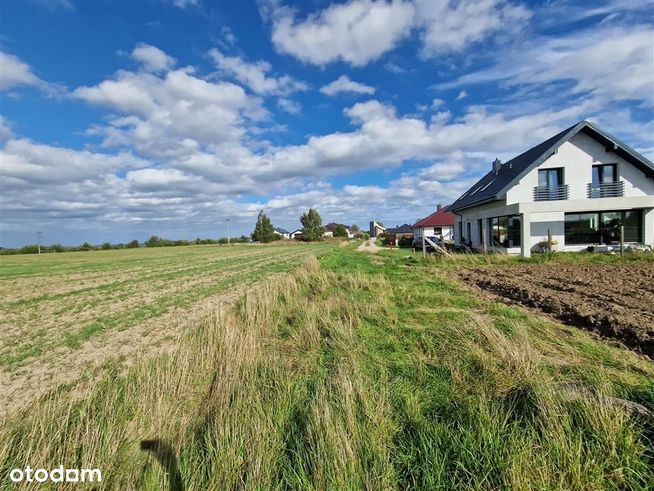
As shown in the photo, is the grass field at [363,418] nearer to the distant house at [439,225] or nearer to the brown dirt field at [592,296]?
the brown dirt field at [592,296]

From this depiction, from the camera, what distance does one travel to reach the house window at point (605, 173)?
20.4 metres

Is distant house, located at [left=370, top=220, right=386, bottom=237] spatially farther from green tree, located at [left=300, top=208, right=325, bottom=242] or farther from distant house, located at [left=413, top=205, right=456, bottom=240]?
distant house, located at [left=413, top=205, right=456, bottom=240]

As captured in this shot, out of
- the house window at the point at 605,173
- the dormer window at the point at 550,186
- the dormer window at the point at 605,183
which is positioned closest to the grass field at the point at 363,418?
the dormer window at the point at 550,186

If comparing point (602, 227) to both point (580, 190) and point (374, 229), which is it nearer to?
point (580, 190)

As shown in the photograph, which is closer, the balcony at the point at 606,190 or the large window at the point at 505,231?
the balcony at the point at 606,190

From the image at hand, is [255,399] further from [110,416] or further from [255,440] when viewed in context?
[110,416]

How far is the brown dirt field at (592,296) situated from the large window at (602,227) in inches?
274

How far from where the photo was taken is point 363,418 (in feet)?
10.4

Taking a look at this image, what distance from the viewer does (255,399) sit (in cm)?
357

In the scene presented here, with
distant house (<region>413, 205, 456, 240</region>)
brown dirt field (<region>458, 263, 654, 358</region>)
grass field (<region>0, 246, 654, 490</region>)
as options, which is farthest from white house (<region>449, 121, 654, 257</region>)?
distant house (<region>413, 205, 456, 240</region>)

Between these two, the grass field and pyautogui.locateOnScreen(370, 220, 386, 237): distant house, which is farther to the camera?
pyautogui.locateOnScreen(370, 220, 386, 237): distant house

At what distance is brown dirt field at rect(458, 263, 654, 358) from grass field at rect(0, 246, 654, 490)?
819 mm

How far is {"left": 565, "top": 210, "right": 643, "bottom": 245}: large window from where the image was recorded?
19.7 m

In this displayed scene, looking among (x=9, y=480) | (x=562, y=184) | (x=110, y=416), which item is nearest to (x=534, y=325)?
(x=110, y=416)
